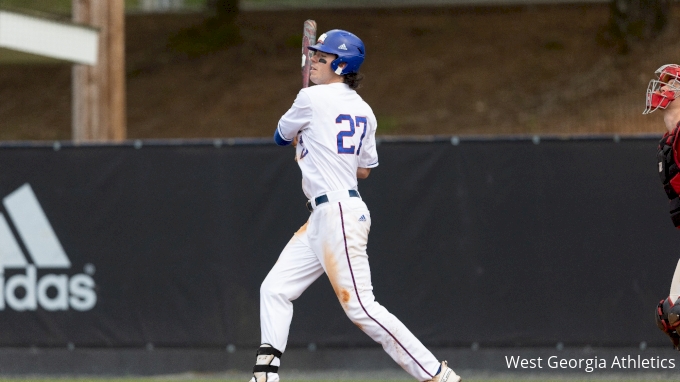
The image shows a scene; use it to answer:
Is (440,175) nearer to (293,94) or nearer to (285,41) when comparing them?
(293,94)

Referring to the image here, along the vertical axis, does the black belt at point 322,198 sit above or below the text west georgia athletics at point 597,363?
above

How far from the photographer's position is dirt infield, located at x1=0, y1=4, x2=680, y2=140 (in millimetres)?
17094

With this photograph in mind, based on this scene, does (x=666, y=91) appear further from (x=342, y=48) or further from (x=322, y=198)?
(x=322, y=198)

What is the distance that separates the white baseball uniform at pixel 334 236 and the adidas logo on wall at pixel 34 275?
2.77 m

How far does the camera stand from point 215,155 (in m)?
8.47

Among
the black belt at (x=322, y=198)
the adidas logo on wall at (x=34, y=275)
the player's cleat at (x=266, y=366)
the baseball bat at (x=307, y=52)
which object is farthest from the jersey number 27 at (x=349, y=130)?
the adidas logo on wall at (x=34, y=275)

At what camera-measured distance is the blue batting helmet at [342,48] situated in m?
6.26

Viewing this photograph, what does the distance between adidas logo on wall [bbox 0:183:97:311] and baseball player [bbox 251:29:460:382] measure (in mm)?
2755

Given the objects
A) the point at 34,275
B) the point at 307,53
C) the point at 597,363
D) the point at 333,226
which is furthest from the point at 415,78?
the point at 333,226

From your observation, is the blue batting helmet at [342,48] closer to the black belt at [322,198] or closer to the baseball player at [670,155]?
the black belt at [322,198]

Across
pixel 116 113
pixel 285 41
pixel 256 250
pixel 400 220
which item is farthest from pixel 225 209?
pixel 285 41

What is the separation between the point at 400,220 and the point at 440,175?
508 millimetres

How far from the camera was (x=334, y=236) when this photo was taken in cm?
606

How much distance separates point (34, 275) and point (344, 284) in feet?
11.3
